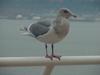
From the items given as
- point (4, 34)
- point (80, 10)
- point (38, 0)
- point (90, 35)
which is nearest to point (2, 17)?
point (4, 34)

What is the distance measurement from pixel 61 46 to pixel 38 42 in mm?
161

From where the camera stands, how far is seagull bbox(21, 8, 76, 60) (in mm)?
1143

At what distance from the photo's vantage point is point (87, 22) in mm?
1745

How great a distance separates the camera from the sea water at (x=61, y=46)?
5.71 ft

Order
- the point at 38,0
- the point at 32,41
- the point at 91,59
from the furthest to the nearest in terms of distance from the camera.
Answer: the point at 32,41
the point at 38,0
the point at 91,59

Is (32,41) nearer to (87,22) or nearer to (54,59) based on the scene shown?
(87,22)

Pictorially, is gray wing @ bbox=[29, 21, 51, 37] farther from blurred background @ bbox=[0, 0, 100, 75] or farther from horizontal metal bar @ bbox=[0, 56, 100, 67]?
blurred background @ bbox=[0, 0, 100, 75]

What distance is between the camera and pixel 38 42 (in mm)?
1770

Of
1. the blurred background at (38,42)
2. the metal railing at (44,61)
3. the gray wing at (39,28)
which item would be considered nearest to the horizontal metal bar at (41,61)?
the metal railing at (44,61)

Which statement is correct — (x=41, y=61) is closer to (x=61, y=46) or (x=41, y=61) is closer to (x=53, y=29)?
(x=53, y=29)

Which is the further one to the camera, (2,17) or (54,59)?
(2,17)

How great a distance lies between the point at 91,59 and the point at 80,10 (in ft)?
2.17

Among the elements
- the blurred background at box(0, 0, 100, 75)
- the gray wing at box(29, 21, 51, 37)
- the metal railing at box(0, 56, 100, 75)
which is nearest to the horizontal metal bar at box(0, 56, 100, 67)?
the metal railing at box(0, 56, 100, 75)

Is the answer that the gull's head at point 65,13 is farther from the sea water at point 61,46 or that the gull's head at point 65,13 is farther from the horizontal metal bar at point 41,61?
the sea water at point 61,46
